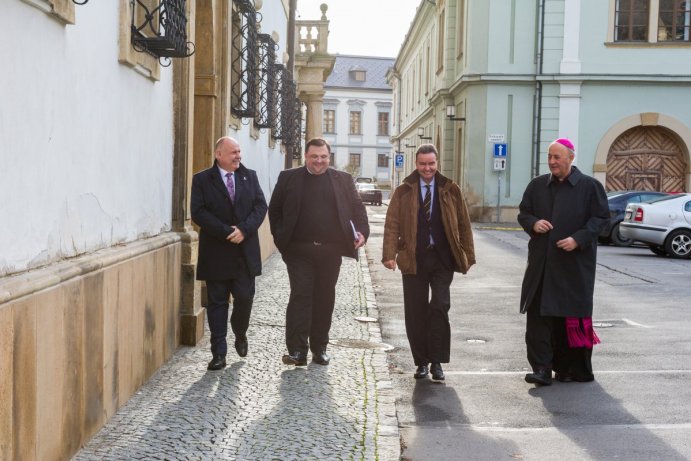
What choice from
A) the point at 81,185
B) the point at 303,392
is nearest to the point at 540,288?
the point at 303,392

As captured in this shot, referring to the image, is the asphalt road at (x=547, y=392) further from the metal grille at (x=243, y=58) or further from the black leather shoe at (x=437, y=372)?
the metal grille at (x=243, y=58)

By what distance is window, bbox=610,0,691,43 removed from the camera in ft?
103

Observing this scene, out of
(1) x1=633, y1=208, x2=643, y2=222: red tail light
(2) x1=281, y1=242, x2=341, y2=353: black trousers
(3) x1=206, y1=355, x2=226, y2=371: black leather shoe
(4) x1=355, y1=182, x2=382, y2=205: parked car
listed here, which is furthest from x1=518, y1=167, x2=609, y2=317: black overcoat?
(4) x1=355, y1=182, x2=382, y2=205: parked car

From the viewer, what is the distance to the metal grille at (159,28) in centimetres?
683

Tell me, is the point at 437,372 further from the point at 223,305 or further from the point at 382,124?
the point at 382,124

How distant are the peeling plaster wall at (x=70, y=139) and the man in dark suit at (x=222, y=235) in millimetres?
410

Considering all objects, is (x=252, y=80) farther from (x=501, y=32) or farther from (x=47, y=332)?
(x=501, y=32)

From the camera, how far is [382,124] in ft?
289

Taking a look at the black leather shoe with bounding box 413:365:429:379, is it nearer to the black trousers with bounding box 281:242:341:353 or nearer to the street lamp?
the black trousers with bounding box 281:242:341:353

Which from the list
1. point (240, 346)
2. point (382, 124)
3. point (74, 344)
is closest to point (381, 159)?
point (382, 124)

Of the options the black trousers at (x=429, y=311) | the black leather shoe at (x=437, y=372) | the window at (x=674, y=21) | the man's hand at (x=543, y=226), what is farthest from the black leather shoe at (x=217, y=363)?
the window at (x=674, y=21)

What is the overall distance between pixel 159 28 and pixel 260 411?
2.82 m

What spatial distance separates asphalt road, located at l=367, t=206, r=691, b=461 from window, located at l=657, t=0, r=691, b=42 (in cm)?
2036

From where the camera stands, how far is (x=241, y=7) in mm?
12734
